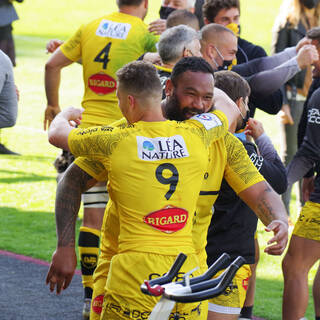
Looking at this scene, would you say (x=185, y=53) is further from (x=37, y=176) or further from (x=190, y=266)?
(x=37, y=176)

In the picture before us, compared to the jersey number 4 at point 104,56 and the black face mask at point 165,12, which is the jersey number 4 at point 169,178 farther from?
the black face mask at point 165,12

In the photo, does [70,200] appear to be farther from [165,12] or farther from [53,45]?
[165,12]

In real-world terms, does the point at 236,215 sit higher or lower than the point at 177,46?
lower

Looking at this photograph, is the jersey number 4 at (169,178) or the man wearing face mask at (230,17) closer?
the jersey number 4 at (169,178)

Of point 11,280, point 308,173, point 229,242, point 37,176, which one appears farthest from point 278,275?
point 37,176

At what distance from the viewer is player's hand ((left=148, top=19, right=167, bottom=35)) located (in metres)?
6.48

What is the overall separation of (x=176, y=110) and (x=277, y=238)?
2.85 feet

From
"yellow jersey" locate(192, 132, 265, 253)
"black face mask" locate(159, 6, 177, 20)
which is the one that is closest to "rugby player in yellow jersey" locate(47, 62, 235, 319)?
"yellow jersey" locate(192, 132, 265, 253)

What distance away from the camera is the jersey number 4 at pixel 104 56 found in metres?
6.45

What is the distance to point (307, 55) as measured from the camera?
18.4ft

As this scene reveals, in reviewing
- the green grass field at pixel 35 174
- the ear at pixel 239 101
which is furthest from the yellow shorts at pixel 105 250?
the green grass field at pixel 35 174

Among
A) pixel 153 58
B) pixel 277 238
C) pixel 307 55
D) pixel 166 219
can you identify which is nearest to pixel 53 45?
pixel 153 58

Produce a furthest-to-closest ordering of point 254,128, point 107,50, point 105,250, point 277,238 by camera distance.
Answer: point 107,50
point 254,128
point 105,250
point 277,238

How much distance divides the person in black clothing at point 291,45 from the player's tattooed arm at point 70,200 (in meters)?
5.27
